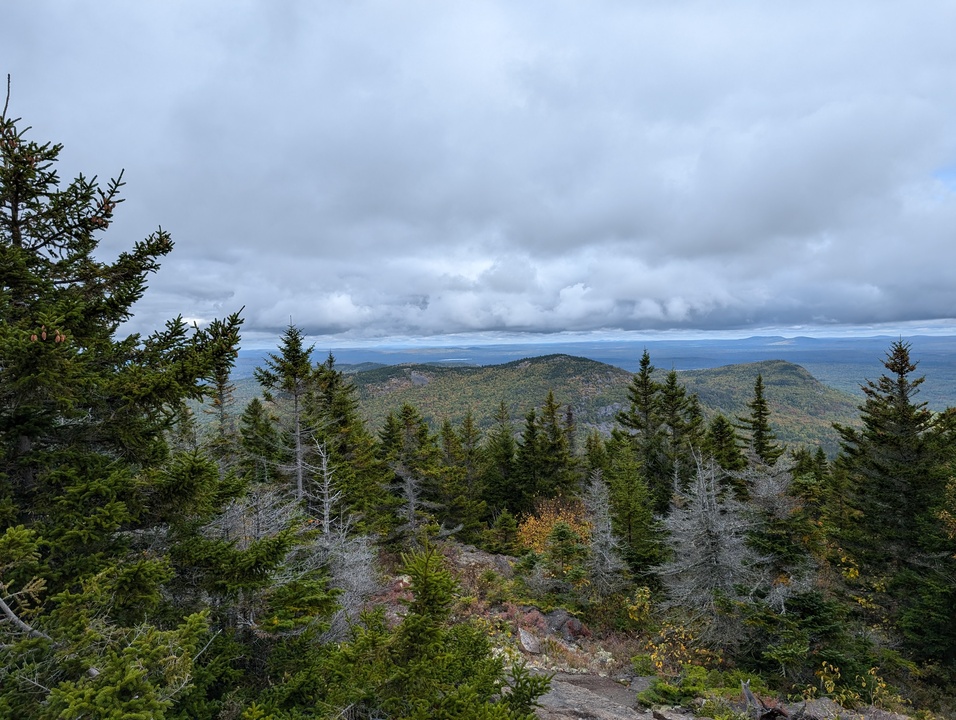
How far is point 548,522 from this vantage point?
27.7 metres

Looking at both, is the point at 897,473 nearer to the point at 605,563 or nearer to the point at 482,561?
the point at 605,563

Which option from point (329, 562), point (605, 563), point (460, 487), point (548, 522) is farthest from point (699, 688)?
point (460, 487)

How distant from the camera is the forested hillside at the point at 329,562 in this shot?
4402mm

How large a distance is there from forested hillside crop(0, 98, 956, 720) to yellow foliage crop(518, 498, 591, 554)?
26 cm

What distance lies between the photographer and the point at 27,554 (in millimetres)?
3824

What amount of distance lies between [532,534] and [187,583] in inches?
959

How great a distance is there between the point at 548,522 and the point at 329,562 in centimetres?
1819

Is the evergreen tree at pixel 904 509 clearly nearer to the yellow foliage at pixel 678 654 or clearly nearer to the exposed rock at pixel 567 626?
the yellow foliage at pixel 678 654

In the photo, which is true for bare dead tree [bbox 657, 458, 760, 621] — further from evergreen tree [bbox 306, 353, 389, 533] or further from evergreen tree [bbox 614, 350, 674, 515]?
evergreen tree [bbox 614, 350, 674, 515]

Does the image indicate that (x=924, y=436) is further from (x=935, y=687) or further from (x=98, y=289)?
(x=98, y=289)

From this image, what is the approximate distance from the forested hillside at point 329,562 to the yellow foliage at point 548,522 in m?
0.26

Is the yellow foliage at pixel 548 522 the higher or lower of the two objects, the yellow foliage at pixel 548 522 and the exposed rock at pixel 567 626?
the lower

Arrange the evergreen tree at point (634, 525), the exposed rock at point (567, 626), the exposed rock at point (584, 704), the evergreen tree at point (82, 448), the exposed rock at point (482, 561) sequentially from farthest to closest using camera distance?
the exposed rock at point (482, 561) < the evergreen tree at point (634, 525) < the exposed rock at point (567, 626) < the exposed rock at point (584, 704) < the evergreen tree at point (82, 448)

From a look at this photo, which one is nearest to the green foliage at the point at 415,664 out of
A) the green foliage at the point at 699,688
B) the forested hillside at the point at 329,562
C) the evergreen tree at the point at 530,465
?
the forested hillside at the point at 329,562
